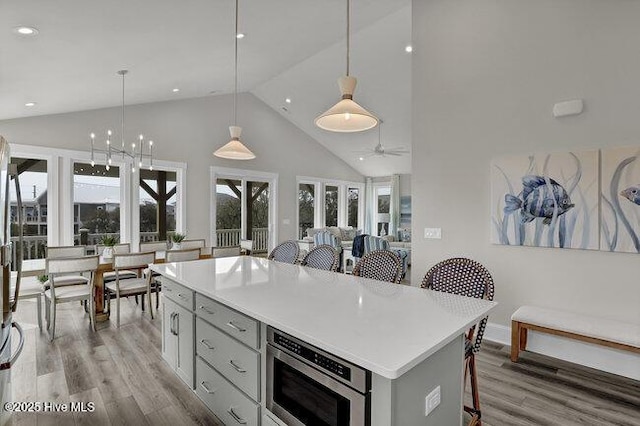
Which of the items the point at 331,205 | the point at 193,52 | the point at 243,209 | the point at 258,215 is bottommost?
the point at 258,215

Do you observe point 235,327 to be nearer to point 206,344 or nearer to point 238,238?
point 206,344

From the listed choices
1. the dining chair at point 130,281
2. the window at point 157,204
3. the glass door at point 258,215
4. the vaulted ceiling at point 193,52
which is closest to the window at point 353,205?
the glass door at point 258,215

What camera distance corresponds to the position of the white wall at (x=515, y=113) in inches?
115

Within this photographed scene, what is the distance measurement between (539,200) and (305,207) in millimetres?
6932

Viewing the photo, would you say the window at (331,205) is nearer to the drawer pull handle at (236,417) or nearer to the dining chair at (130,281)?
the dining chair at (130,281)

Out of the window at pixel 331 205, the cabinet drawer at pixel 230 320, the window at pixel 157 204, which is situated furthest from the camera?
the window at pixel 331 205

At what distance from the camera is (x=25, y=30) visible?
271 centimetres

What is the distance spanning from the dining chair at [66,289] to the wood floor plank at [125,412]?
5.71ft

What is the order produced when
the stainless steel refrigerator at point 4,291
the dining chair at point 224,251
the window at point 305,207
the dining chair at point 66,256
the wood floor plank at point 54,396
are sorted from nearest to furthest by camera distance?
the stainless steel refrigerator at point 4,291, the wood floor plank at point 54,396, the dining chair at point 66,256, the dining chair at point 224,251, the window at point 305,207

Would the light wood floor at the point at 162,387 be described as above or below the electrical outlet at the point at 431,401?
below

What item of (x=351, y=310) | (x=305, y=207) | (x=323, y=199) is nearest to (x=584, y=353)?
(x=351, y=310)

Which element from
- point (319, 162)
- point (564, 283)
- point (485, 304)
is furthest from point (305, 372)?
point (319, 162)

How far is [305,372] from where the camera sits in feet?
4.74

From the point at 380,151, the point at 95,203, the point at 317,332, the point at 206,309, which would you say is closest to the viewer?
the point at 317,332
